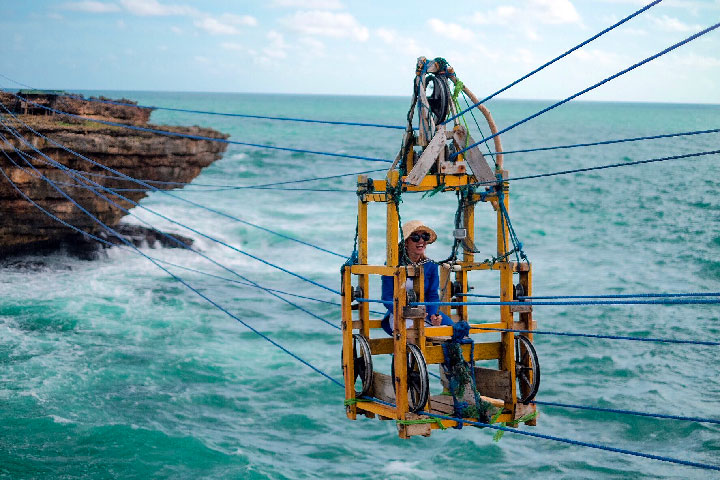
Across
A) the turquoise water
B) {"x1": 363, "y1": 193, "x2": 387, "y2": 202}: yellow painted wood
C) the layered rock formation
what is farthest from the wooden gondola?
the layered rock formation

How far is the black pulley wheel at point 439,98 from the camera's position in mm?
8453

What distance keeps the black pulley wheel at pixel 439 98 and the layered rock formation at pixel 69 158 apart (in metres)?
11.7

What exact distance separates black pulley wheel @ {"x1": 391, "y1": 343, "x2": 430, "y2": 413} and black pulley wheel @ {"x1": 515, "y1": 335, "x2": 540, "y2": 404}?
1201 millimetres

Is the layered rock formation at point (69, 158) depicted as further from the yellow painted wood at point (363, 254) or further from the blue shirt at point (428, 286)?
the blue shirt at point (428, 286)

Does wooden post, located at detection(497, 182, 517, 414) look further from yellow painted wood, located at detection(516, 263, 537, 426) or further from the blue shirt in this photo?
the blue shirt

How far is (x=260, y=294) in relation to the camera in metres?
24.5

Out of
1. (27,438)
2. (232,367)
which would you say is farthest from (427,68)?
(232,367)

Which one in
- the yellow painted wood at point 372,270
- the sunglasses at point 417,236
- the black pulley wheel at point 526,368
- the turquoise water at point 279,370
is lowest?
the turquoise water at point 279,370

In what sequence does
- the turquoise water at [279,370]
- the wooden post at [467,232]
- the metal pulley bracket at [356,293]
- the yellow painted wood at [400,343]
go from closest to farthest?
1. the yellow painted wood at [400,343]
2. the metal pulley bracket at [356,293]
3. the wooden post at [467,232]
4. the turquoise water at [279,370]

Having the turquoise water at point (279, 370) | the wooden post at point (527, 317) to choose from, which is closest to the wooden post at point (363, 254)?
the wooden post at point (527, 317)

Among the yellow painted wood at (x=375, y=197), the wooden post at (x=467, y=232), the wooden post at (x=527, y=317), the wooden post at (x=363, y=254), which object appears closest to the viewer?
the yellow painted wood at (x=375, y=197)

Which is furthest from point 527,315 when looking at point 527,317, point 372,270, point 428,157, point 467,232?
point 428,157

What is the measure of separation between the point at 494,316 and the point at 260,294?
6.98 meters

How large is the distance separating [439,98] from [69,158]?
14.6m
